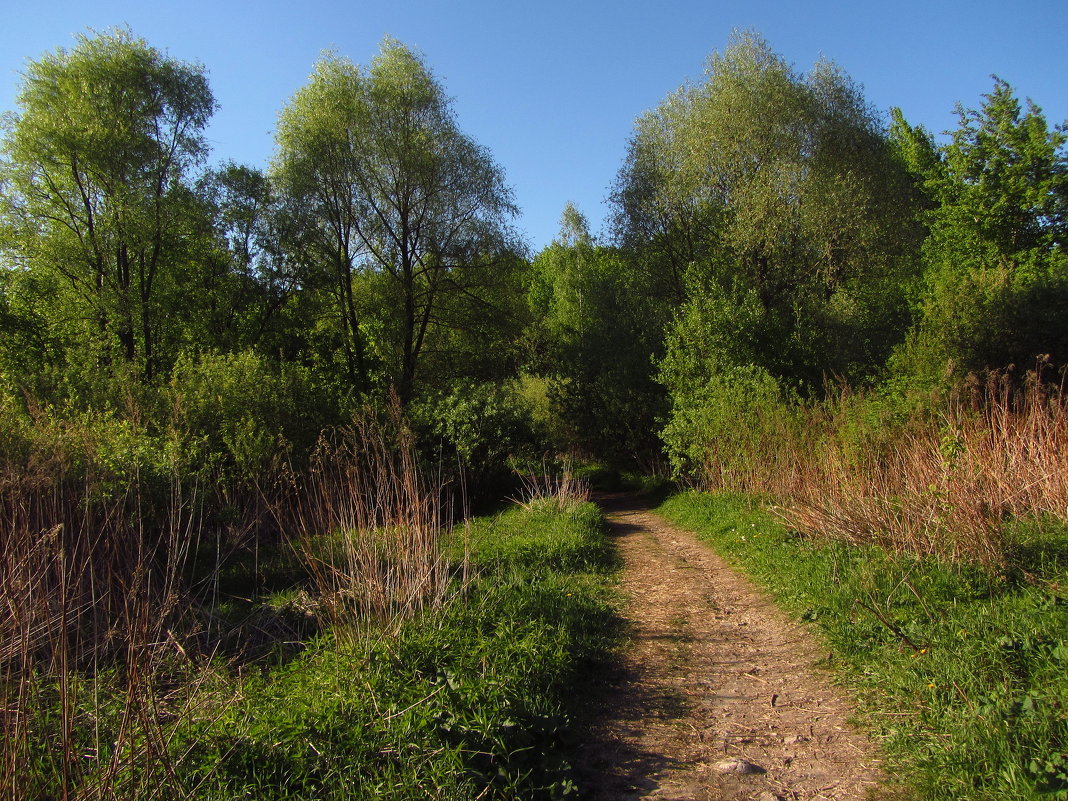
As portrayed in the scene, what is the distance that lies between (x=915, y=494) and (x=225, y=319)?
949 inches

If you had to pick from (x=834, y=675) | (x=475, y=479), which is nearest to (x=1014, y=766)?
(x=834, y=675)

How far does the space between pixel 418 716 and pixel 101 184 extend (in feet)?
75.0

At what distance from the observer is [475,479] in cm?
1723

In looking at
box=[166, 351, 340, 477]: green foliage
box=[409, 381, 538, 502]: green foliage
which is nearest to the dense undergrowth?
box=[166, 351, 340, 477]: green foliage

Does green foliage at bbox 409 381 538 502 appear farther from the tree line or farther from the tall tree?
the tall tree

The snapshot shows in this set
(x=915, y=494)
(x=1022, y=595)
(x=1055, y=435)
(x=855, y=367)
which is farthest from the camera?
(x=855, y=367)

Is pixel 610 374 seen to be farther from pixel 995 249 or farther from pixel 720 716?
pixel 720 716

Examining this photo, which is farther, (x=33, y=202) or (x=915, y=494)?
(x=33, y=202)

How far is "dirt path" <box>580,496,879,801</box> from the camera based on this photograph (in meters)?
3.45

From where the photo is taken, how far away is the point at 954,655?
410cm

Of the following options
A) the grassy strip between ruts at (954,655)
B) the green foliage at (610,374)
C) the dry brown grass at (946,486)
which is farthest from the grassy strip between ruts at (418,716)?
the green foliage at (610,374)

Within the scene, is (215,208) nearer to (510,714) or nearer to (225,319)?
(225,319)

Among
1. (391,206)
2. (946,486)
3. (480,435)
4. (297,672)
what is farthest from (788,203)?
(297,672)

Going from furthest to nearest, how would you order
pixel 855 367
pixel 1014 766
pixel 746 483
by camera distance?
1. pixel 855 367
2. pixel 746 483
3. pixel 1014 766
